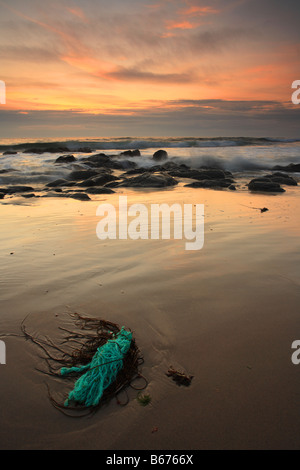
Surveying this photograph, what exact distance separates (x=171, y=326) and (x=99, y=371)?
71 centimetres

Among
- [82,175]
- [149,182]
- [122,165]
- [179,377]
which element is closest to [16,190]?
[82,175]

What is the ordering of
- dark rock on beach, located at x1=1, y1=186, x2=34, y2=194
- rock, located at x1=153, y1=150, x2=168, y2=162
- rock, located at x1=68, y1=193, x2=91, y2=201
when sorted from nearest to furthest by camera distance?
1. rock, located at x1=68, y1=193, x2=91, y2=201
2. dark rock on beach, located at x1=1, y1=186, x2=34, y2=194
3. rock, located at x1=153, y1=150, x2=168, y2=162

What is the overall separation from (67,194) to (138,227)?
4.64 meters

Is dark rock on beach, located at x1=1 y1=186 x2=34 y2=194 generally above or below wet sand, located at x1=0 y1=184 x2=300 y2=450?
above

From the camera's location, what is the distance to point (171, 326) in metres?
2.41

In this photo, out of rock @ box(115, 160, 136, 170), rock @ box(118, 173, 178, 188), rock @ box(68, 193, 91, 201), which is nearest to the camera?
rock @ box(68, 193, 91, 201)

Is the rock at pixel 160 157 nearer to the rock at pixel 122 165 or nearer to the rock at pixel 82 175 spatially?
the rock at pixel 122 165

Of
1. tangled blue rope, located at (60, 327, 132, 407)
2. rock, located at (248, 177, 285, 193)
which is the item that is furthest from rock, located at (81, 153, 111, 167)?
tangled blue rope, located at (60, 327, 132, 407)

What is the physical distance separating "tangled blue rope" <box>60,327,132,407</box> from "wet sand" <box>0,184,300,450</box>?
10 cm

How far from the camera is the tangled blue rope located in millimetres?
1778

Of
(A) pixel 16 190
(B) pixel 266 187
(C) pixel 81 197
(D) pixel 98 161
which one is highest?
(D) pixel 98 161

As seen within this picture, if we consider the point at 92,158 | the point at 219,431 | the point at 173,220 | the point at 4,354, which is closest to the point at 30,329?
the point at 4,354

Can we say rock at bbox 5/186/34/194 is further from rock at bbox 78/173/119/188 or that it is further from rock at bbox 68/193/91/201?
rock at bbox 68/193/91/201

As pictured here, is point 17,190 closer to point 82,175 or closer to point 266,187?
point 82,175
